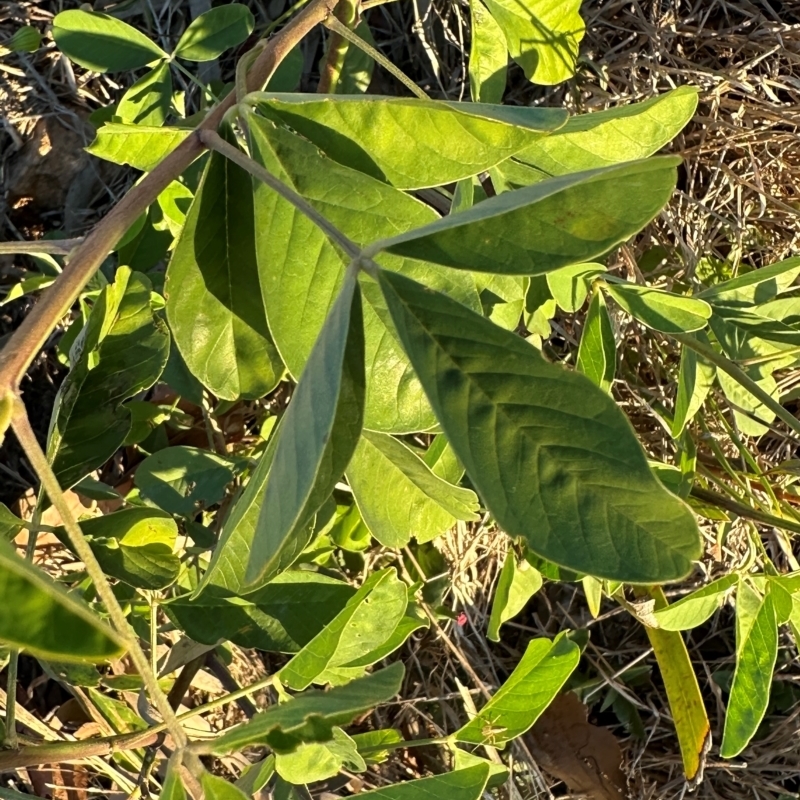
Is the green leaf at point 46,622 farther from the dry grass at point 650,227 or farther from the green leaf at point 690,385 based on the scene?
the dry grass at point 650,227

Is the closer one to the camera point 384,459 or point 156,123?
point 384,459

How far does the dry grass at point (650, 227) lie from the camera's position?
174 centimetres

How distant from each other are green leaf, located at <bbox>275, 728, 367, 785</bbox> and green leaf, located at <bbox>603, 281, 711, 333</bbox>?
0.65 meters

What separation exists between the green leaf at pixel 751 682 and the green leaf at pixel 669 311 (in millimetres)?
418

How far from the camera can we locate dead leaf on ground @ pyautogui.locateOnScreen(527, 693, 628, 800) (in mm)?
1836

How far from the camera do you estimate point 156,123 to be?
1373 mm

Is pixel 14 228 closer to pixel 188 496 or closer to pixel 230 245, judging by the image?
pixel 188 496

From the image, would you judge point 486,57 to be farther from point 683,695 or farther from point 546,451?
point 683,695

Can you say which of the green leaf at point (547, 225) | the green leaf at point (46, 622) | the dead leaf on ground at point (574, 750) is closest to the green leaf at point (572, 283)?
the green leaf at point (547, 225)

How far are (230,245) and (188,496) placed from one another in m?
0.59

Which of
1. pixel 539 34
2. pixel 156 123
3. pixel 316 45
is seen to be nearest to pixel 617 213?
pixel 539 34

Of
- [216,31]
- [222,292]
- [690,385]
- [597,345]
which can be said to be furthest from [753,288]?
[216,31]

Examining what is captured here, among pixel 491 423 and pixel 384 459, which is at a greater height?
pixel 491 423

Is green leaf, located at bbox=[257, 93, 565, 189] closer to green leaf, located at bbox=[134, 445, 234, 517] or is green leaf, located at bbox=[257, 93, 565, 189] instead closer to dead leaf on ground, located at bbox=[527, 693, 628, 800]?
green leaf, located at bbox=[134, 445, 234, 517]
